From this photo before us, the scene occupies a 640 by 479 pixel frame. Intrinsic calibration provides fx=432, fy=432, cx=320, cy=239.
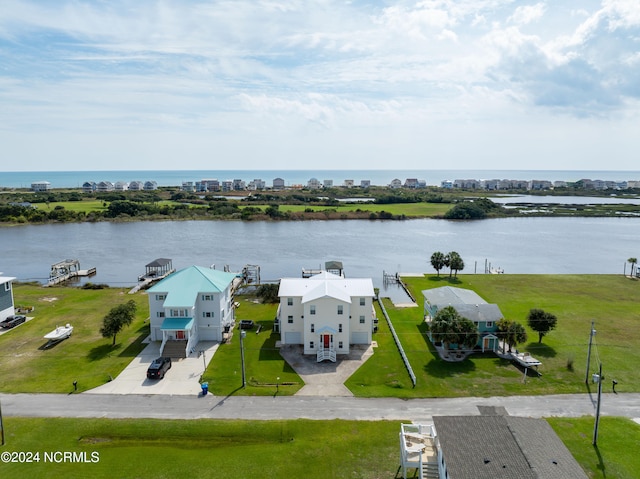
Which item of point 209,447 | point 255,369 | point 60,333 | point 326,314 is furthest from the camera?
point 60,333

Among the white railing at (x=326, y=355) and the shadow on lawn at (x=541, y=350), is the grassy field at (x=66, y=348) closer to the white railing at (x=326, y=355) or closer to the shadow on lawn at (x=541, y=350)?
the white railing at (x=326, y=355)

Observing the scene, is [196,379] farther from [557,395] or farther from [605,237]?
[605,237]

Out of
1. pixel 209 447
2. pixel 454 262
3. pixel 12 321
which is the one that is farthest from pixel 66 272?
pixel 454 262

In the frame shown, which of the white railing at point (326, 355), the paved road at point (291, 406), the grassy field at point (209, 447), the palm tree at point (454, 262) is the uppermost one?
the palm tree at point (454, 262)

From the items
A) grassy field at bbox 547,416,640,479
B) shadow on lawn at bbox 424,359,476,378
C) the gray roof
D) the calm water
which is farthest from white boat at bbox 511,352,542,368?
the calm water

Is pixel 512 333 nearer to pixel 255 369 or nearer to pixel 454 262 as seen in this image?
pixel 255 369

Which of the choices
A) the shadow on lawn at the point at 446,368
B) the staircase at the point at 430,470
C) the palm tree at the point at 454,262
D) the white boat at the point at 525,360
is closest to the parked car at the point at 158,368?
the shadow on lawn at the point at 446,368
